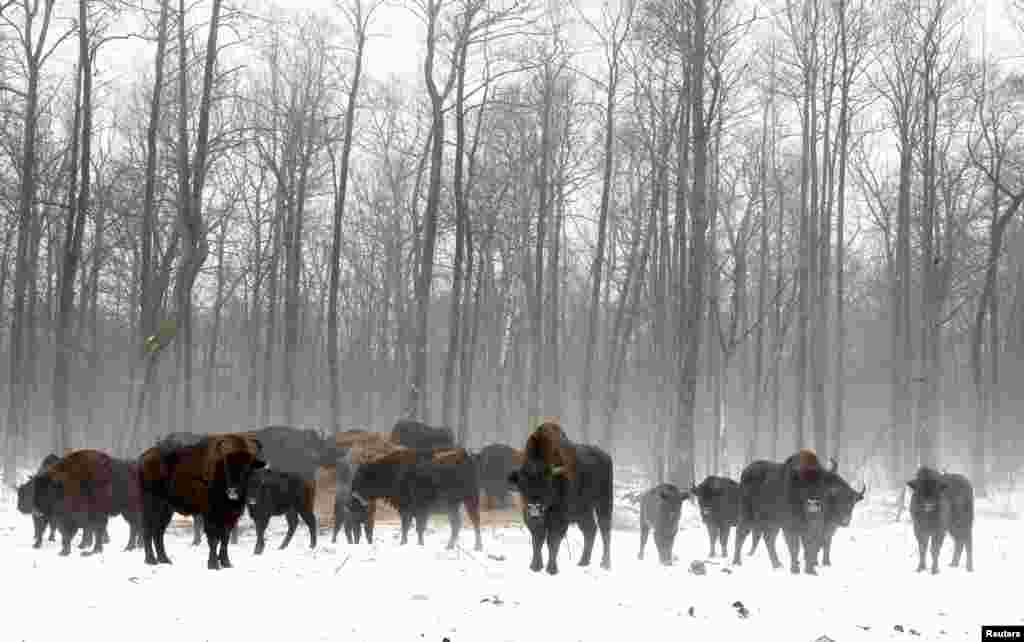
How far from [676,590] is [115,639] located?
6.19 meters

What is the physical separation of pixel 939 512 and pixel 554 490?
274 inches

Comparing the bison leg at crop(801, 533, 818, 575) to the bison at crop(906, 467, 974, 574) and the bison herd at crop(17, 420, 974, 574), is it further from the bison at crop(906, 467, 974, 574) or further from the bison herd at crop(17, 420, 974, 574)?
the bison at crop(906, 467, 974, 574)

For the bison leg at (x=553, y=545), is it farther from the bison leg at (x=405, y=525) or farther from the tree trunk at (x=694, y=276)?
the tree trunk at (x=694, y=276)

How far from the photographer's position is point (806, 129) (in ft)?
101

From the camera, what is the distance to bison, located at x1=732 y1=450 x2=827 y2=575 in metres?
14.1

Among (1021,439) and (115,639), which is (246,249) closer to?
(1021,439)

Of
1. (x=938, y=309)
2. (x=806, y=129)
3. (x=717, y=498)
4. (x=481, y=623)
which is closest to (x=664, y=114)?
(x=806, y=129)

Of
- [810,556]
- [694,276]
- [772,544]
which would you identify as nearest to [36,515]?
[772,544]

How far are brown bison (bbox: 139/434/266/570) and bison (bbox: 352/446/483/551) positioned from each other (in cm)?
411

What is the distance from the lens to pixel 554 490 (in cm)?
1231

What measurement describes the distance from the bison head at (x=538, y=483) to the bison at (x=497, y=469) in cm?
860

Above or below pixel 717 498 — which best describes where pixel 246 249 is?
above

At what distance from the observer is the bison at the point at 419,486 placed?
51.9 feet

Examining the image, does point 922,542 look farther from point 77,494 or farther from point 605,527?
point 77,494
